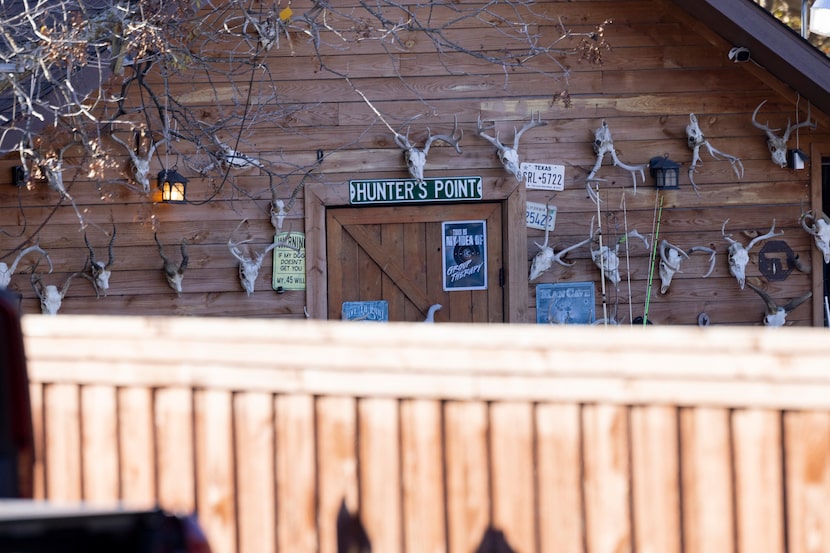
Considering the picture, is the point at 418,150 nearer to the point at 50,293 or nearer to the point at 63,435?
the point at 50,293

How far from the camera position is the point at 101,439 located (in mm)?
3637

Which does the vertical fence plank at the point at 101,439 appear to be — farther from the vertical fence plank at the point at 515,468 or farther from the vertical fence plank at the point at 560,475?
the vertical fence plank at the point at 560,475

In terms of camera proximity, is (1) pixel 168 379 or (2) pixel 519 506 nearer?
(2) pixel 519 506

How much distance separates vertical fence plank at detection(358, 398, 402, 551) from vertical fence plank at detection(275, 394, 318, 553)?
0.18 metres

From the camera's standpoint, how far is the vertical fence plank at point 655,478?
3.23 metres

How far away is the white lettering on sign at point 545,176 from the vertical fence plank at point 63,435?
5.50m

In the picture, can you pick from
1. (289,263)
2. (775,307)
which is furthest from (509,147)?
(775,307)

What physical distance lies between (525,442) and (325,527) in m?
0.75

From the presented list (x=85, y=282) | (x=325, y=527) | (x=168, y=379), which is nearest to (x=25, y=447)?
(x=168, y=379)

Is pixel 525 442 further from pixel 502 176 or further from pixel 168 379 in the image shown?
pixel 502 176

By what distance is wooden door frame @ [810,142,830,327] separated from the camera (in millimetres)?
8836

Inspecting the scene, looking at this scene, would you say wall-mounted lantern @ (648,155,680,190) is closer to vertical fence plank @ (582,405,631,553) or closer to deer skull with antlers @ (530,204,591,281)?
deer skull with antlers @ (530,204,591,281)

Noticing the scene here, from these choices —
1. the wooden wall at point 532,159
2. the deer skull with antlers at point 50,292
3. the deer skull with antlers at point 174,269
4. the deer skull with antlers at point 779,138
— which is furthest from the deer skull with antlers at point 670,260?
the deer skull with antlers at point 50,292

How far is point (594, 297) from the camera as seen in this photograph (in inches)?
342
